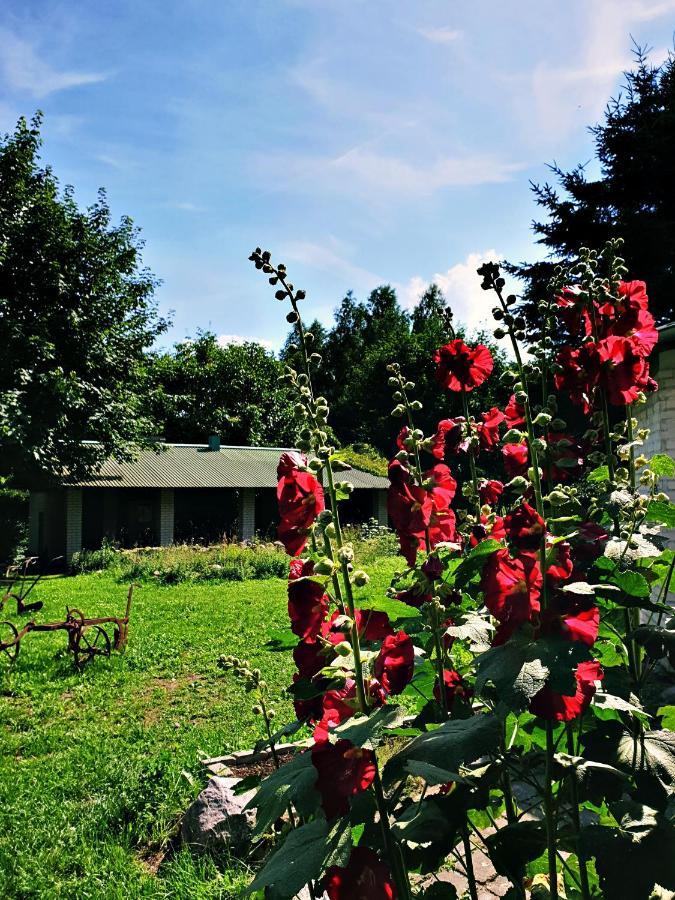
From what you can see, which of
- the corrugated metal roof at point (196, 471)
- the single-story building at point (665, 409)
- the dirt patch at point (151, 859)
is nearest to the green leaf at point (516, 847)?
the dirt patch at point (151, 859)

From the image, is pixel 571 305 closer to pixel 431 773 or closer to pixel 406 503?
pixel 406 503

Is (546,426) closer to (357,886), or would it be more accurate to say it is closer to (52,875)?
(357,886)

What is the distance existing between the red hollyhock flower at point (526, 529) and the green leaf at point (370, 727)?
0.36 meters

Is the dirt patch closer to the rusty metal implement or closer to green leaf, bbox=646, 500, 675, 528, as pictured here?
green leaf, bbox=646, 500, 675, 528

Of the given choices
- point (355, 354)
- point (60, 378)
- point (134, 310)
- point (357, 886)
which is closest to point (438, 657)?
point (357, 886)

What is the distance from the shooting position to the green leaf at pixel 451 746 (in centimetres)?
107

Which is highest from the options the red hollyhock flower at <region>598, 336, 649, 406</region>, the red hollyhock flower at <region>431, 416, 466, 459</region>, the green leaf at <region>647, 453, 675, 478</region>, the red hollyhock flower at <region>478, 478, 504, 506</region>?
the red hollyhock flower at <region>598, 336, 649, 406</region>

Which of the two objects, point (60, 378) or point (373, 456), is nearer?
point (60, 378)

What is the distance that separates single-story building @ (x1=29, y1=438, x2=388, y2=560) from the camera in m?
21.6

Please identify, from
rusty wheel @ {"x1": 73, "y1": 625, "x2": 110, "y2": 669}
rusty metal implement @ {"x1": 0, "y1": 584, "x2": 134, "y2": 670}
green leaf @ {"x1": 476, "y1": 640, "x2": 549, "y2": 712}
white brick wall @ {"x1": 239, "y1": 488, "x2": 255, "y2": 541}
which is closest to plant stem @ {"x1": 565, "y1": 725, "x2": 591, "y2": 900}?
green leaf @ {"x1": 476, "y1": 640, "x2": 549, "y2": 712}

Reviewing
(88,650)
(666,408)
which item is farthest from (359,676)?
(88,650)

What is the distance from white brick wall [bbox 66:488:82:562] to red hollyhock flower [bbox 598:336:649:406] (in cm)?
2133

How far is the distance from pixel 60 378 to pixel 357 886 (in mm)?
17462

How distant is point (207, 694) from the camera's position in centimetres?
678
